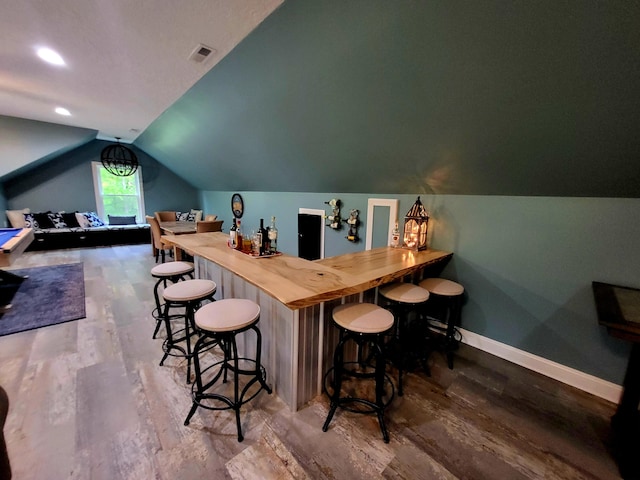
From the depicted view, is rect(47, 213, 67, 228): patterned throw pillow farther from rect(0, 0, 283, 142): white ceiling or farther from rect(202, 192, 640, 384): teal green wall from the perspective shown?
rect(202, 192, 640, 384): teal green wall

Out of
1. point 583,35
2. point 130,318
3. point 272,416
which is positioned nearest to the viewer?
point 583,35

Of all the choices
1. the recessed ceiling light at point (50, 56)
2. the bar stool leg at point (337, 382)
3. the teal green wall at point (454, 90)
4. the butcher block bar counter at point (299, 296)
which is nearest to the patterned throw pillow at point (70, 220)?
the recessed ceiling light at point (50, 56)

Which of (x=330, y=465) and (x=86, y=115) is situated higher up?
(x=86, y=115)

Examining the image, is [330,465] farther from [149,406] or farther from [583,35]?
[583,35]

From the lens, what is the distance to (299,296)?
128 centimetres

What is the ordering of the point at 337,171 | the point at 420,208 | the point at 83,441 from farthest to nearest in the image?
the point at 337,171 < the point at 420,208 < the point at 83,441

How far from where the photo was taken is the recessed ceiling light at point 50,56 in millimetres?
2338

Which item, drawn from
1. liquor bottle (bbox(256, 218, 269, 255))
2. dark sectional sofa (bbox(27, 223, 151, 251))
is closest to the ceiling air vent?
liquor bottle (bbox(256, 218, 269, 255))

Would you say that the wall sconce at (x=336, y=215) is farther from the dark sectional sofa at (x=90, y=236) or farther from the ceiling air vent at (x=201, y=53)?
the dark sectional sofa at (x=90, y=236)

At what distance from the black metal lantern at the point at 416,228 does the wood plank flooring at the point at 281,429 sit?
1.13 meters

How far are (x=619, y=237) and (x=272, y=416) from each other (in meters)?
2.69

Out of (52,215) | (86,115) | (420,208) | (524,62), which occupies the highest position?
(86,115)

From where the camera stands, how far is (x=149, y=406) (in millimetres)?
1709

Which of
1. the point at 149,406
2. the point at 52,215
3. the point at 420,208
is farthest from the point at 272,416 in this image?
the point at 52,215
